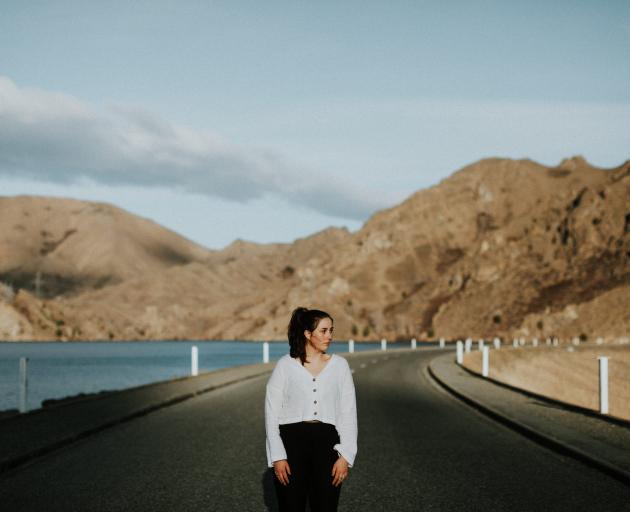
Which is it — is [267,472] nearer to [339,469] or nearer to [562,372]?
[339,469]

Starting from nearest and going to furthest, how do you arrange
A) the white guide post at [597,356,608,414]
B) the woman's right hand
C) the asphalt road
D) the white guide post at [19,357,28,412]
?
the woman's right hand < the asphalt road < the white guide post at [19,357,28,412] < the white guide post at [597,356,608,414]

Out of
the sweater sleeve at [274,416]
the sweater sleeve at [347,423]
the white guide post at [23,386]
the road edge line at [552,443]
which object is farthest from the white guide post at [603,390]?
the sweater sleeve at [274,416]

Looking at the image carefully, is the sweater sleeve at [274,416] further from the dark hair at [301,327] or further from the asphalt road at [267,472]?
the asphalt road at [267,472]

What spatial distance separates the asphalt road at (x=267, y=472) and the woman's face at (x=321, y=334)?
2974mm

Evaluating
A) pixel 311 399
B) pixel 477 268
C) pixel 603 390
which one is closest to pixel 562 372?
pixel 603 390

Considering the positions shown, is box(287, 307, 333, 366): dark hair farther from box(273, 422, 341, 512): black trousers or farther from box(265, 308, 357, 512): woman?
box(273, 422, 341, 512): black trousers

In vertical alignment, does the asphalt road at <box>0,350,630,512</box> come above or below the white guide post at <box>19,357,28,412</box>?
below

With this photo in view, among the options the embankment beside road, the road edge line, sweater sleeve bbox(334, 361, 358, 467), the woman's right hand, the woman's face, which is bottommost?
the embankment beside road

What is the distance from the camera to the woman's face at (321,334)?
485cm

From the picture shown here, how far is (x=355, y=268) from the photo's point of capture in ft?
521

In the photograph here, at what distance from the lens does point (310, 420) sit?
4887 millimetres

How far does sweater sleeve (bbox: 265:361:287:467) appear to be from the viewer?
4.78 metres

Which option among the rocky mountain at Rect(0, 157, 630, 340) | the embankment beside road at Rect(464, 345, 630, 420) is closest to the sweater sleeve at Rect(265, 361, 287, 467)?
the embankment beside road at Rect(464, 345, 630, 420)

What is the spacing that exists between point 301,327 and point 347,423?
2.14 ft
